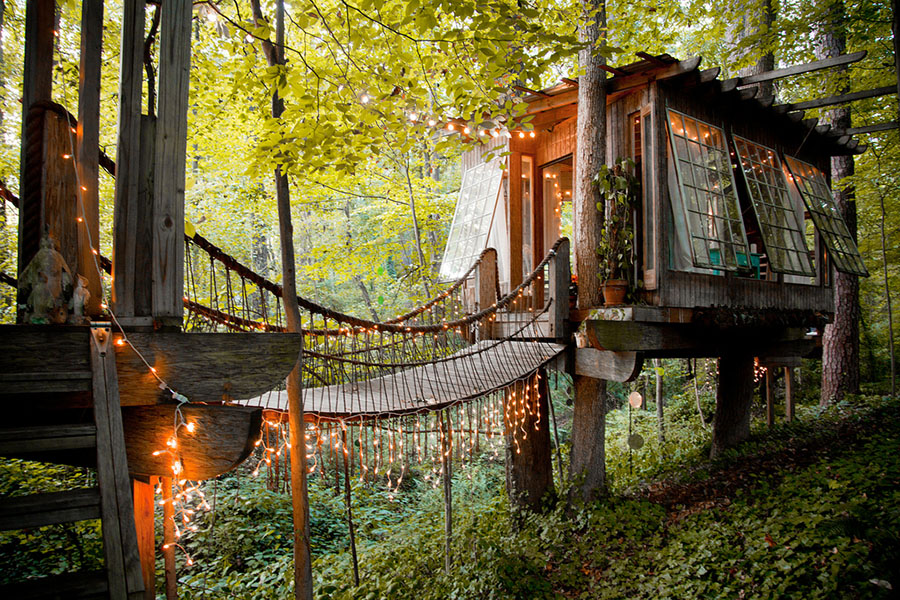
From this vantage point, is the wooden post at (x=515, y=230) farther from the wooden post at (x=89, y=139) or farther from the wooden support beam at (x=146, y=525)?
the wooden post at (x=89, y=139)

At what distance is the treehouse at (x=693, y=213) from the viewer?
415 centimetres

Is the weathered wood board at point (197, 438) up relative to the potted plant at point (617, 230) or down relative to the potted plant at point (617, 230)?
down

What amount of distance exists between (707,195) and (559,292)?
177 centimetres

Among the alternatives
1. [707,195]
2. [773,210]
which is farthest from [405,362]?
[773,210]

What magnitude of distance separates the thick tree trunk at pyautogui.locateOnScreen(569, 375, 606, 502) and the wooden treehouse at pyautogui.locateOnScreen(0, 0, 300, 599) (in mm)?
3637

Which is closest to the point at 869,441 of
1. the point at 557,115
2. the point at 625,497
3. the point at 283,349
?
the point at 625,497

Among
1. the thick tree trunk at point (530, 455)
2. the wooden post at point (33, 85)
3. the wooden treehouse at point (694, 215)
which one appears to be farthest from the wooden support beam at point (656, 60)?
the wooden post at point (33, 85)

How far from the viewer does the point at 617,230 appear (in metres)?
4.21

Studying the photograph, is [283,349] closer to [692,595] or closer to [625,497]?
[692,595]

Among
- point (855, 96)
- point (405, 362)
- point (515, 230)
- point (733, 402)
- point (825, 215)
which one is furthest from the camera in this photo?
point (733, 402)

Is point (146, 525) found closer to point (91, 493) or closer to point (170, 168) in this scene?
point (91, 493)

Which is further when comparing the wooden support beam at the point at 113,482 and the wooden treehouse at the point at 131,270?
the wooden treehouse at the point at 131,270

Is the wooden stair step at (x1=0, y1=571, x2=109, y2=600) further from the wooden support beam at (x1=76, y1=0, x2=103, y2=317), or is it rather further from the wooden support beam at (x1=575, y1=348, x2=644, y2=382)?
the wooden support beam at (x1=575, y1=348, x2=644, y2=382)

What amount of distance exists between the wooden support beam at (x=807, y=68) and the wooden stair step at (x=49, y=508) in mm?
5500
